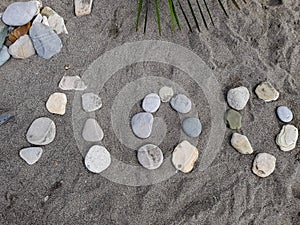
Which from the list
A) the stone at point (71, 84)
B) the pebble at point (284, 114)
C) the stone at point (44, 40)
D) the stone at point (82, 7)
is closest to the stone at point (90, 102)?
the stone at point (71, 84)

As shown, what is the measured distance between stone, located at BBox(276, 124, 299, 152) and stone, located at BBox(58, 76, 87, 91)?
572mm

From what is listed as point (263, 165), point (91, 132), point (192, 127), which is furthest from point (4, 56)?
point (263, 165)

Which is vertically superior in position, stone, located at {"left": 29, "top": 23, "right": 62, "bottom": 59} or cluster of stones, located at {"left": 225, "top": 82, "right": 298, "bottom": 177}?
stone, located at {"left": 29, "top": 23, "right": 62, "bottom": 59}

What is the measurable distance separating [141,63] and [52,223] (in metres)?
0.51

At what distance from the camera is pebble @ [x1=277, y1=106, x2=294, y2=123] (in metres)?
1.39

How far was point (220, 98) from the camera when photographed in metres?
1.39

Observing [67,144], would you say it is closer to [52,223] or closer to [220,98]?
[52,223]

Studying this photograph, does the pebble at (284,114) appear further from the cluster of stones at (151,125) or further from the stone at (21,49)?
the stone at (21,49)

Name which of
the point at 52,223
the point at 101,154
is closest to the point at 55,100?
the point at 101,154

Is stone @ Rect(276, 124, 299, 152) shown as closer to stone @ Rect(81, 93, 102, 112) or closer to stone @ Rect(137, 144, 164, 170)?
stone @ Rect(137, 144, 164, 170)

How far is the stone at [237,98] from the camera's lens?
1.38 meters

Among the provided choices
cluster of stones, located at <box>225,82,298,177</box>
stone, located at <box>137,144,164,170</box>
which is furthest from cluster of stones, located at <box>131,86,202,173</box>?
cluster of stones, located at <box>225,82,298,177</box>

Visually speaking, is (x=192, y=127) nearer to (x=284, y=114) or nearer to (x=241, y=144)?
(x=241, y=144)

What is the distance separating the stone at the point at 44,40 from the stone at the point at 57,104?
128 millimetres
